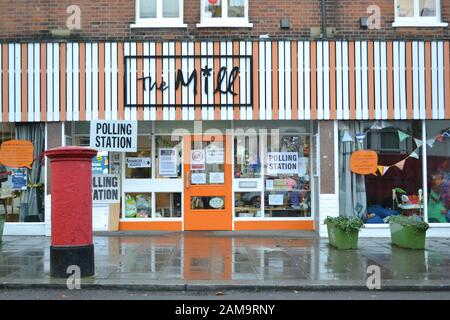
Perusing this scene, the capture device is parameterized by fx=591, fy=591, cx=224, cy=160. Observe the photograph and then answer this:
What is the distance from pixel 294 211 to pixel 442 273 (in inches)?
216

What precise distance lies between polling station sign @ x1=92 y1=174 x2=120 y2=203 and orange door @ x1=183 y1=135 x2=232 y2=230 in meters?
1.69

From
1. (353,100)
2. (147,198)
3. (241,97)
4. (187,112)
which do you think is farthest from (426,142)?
(147,198)

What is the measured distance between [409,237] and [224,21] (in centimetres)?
637

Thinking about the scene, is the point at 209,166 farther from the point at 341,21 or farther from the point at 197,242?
the point at 341,21

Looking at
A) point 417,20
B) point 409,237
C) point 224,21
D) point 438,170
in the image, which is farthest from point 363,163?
point 224,21

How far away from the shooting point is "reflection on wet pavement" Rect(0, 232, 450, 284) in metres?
8.86

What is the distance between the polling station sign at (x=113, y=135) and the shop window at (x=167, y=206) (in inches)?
72.9

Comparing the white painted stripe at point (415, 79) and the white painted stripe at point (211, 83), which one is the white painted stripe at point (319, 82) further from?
the white painted stripe at point (211, 83)

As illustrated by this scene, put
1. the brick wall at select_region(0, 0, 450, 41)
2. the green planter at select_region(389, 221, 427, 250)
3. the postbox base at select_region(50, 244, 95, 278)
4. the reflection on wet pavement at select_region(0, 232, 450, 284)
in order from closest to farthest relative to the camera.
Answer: the postbox base at select_region(50, 244, 95, 278) < the reflection on wet pavement at select_region(0, 232, 450, 284) < the green planter at select_region(389, 221, 427, 250) < the brick wall at select_region(0, 0, 450, 41)

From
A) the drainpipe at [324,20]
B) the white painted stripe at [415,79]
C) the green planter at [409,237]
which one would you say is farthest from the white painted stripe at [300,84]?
the green planter at [409,237]

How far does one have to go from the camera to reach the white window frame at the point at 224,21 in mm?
13703

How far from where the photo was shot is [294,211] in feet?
47.4

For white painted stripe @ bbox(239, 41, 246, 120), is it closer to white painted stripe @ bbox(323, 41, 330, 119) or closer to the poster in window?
white painted stripe @ bbox(323, 41, 330, 119)

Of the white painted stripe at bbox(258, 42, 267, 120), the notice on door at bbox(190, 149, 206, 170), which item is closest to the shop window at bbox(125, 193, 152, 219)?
the notice on door at bbox(190, 149, 206, 170)
